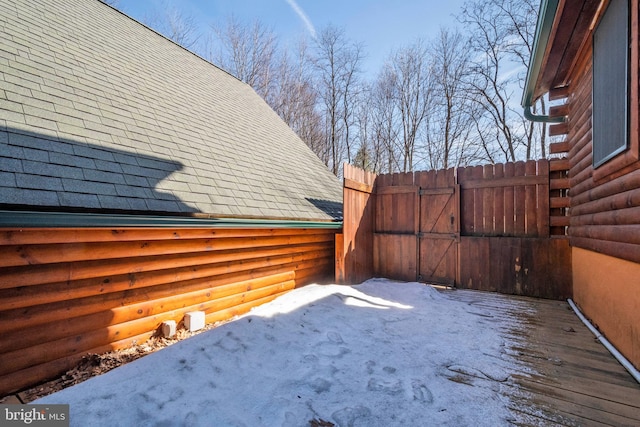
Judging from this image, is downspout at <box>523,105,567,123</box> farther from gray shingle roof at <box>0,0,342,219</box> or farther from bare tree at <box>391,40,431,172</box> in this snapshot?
bare tree at <box>391,40,431,172</box>

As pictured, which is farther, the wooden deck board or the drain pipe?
the drain pipe

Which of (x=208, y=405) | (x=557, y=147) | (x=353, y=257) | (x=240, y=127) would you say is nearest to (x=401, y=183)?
(x=353, y=257)

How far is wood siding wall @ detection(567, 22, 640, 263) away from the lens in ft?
7.62

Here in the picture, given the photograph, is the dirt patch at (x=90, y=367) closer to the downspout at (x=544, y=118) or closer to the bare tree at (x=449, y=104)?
the downspout at (x=544, y=118)

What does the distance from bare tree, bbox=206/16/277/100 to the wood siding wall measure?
1384 cm

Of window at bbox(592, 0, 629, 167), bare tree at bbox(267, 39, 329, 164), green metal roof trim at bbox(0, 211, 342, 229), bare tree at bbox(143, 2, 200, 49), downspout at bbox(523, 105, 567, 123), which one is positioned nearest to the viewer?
green metal roof trim at bbox(0, 211, 342, 229)

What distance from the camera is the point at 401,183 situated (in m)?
6.05

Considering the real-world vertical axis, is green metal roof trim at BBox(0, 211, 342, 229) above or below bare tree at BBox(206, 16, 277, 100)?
below

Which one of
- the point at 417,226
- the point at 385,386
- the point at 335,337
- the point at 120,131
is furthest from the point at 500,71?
the point at 385,386

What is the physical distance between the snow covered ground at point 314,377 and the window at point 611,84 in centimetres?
219

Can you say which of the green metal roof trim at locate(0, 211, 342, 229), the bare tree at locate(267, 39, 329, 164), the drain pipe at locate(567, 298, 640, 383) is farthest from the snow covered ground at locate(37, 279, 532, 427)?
the bare tree at locate(267, 39, 329, 164)

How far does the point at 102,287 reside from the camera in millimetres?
2693

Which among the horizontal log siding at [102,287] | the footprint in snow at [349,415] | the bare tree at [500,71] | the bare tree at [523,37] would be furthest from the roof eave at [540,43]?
the bare tree at [500,71]

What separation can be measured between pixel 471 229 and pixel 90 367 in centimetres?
570
